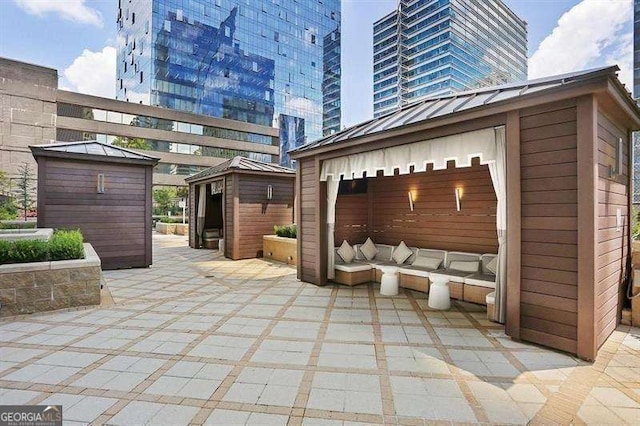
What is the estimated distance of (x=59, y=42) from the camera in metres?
15.9

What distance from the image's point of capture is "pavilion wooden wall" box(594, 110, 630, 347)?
10.0 feet

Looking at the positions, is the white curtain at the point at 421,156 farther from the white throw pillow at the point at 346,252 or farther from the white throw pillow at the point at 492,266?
the white throw pillow at the point at 492,266

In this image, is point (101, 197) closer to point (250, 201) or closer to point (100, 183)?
point (100, 183)

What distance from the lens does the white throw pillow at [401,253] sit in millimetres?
6078

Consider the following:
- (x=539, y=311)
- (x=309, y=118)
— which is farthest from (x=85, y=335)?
(x=309, y=118)

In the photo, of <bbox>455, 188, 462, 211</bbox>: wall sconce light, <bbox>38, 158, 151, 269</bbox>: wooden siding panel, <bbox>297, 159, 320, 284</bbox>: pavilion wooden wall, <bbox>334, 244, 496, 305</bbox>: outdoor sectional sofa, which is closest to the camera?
<bbox>334, 244, 496, 305</bbox>: outdoor sectional sofa

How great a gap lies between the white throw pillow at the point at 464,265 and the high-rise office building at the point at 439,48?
157 feet

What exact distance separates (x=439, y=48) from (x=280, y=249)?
52.6m

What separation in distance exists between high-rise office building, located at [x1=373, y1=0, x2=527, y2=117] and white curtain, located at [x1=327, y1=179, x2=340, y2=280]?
47.9 meters

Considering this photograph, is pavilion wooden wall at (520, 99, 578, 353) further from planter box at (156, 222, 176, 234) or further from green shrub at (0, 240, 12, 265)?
planter box at (156, 222, 176, 234)

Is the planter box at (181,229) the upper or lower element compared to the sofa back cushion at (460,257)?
lower

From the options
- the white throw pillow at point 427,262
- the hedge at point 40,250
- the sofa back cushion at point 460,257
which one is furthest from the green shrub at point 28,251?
the sofa back cushion at point 460,257

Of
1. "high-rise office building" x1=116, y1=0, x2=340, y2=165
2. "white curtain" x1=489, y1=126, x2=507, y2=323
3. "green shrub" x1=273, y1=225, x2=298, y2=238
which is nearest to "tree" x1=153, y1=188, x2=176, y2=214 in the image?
"high-rise office building" x1=116, y1=0, x2=340, y2=165

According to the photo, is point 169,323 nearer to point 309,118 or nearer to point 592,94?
point 592,94
